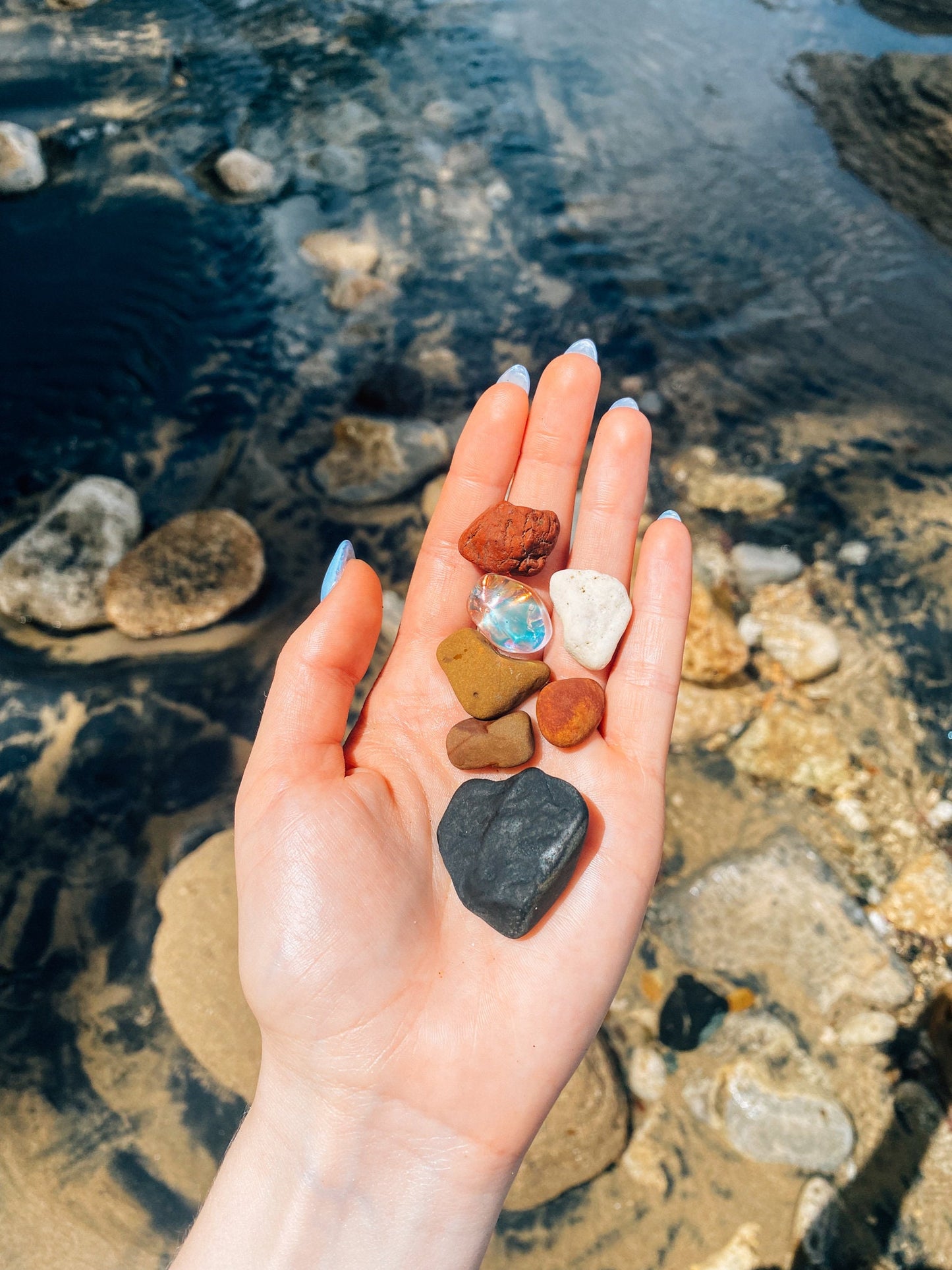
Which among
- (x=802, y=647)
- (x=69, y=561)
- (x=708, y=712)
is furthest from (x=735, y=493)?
(x=69, y=561)

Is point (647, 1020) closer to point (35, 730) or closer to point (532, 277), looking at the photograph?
point (35, 730)

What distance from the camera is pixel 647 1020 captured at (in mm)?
2488

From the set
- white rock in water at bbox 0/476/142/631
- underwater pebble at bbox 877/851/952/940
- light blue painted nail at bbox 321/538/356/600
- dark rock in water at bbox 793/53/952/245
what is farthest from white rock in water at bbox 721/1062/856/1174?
dark rock in water at bbox 793/53/952/245

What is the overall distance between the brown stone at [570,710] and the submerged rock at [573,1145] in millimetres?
1029

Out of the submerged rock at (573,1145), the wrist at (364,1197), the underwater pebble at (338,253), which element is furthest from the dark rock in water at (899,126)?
the wrist at (364,1197)

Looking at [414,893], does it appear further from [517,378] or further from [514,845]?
[517,378]

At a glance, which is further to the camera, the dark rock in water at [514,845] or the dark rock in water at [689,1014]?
the dark rock in water at [689,1014]

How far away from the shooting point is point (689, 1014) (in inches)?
97.8

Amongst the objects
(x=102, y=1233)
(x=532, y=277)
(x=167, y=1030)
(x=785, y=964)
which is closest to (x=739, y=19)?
(x=532, y=277)

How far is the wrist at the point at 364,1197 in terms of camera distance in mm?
1673

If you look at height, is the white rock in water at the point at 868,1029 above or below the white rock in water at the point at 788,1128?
above

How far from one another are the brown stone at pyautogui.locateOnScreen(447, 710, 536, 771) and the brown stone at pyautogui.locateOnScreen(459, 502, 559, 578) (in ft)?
1.52

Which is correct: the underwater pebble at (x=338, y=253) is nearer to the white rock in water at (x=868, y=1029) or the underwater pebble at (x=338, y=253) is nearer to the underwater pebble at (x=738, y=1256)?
the white rock in water at (x=868, y=1029)

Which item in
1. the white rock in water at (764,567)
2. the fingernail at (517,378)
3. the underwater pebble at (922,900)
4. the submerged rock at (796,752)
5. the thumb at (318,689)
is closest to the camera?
the thumb at (318,689)
